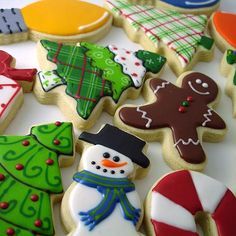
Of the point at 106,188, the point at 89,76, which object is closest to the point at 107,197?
the point at 106,188

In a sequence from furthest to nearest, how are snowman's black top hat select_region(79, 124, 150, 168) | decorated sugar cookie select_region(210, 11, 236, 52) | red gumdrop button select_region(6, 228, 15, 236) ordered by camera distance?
decorated sugar cookie select_region(210, 11, 236, 52), snowman's black top hat select_region(79, 124, 150, 168), red gumdrop button select_region(6, 228, 15, 236)

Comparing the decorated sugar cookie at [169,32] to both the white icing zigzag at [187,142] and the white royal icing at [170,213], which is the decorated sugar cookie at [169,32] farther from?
the white royal icing at [170,213]

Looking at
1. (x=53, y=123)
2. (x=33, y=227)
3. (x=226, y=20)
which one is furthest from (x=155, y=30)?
(x=33, y=227)

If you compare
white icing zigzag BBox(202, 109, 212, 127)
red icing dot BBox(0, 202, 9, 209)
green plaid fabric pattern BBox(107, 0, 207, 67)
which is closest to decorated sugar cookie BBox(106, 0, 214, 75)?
green plaid fabric pattern BBox(107, 0, 207, 67)

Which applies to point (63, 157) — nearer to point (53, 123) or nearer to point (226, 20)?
point (53, 123)

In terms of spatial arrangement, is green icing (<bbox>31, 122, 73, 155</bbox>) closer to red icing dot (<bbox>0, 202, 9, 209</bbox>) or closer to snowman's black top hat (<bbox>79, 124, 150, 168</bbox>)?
snowman's black top hat (<bbox>79, 124, 150, 168</bbox>)

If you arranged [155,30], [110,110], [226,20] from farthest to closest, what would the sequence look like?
[226,20], [155,30], [110,110]
